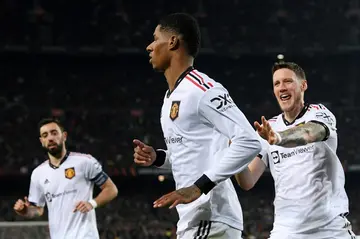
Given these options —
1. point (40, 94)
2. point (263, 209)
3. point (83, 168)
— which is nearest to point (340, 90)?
point (263, 209)

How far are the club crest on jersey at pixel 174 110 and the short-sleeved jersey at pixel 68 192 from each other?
12.0ft

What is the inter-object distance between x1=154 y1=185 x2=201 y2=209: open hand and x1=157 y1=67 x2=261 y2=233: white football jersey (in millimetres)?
146

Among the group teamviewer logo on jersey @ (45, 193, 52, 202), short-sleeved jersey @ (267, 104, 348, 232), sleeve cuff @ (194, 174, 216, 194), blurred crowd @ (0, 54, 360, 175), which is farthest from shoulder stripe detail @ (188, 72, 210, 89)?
blurred crowd @ (0, 54, 360, 175)

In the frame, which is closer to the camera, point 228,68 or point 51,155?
point 51,155

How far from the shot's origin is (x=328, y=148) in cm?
421

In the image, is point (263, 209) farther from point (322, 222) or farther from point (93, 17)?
point (322, 222)

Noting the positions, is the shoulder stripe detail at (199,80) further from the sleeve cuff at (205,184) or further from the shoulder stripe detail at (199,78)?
the sleeve cuff at (205,184)

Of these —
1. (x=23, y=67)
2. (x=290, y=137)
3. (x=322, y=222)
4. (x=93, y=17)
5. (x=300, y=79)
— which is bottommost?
(x=322, y=222)

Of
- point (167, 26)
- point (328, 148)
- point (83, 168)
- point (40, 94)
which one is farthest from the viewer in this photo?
point (40, 94)

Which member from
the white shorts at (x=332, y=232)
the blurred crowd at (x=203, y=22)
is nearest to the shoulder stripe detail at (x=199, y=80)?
the white shorts at (x=332, y=232)

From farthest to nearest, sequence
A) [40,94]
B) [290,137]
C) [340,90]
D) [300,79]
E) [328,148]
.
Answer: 1. [340,90]
2. [40,94]
3. [300,79]
4. [328,148]
5. [290,137]

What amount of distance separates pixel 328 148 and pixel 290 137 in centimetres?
82

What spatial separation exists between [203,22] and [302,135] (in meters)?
18.6

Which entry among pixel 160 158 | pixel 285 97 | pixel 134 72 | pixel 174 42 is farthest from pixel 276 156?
pixel 134 72
